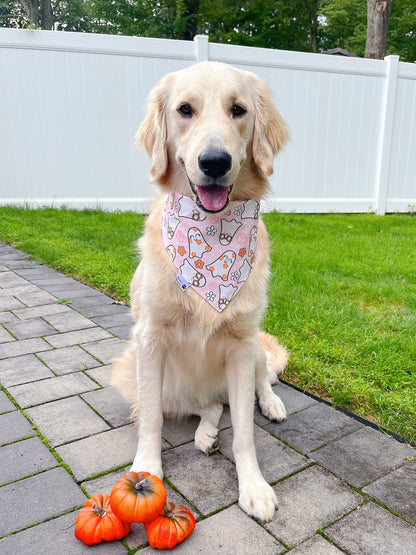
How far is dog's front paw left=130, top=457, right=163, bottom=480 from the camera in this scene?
72.7 inches

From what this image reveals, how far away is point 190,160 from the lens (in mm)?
1806

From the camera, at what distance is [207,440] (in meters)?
2.06

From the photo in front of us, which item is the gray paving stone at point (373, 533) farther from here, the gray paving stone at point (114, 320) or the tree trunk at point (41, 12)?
the tree trunk at point (41, 12)

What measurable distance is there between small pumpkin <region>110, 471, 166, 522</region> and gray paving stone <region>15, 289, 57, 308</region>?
261 cm

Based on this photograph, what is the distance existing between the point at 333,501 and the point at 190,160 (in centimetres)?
141

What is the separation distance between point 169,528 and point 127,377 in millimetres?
953

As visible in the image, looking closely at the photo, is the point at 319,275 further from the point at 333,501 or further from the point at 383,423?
the point at 333,501

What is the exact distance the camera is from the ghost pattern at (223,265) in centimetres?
203

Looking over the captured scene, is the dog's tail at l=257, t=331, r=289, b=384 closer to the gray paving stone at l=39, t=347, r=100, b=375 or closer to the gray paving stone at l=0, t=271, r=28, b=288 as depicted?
the gray paving stone at l=39, t=347, r=100, b=375

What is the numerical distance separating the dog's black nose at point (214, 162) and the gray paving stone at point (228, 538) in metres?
1.26

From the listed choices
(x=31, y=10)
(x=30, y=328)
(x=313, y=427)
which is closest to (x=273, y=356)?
(x=313, y=427)

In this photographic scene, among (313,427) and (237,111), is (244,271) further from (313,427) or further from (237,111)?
(313,427)

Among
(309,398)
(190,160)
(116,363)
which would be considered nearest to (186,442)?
(116,363)

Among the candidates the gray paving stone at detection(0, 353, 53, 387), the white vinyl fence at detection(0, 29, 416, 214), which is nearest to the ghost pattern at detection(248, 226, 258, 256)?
the gray paving stone at detection(0, 353, 53, 387)
